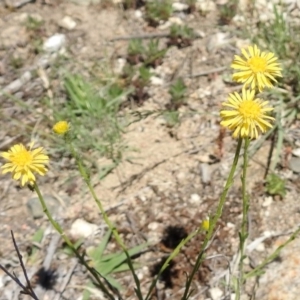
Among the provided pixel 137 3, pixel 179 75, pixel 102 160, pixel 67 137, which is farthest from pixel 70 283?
pixel 137 3

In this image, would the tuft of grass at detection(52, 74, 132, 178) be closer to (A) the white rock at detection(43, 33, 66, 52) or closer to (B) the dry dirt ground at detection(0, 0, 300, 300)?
(B) the dry dirt ground at detection(0, 0, 300, 300)

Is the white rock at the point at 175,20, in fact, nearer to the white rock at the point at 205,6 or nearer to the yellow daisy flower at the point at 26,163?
the white rock at the point at 205,6

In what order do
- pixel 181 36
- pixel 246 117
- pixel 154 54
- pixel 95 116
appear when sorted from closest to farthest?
1. pixel 246 117
2. pixel 95 116
3. pixel 154 54
4. pixel 181 36

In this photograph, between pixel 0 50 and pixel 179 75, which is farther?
pixel 0 50

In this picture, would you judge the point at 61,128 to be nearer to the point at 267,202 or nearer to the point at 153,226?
the point at 153,226

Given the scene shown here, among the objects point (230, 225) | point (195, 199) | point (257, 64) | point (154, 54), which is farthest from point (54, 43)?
point (257, 64)

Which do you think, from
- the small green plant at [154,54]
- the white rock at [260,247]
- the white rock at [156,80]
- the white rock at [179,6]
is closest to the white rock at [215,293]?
the white rock at [260,247]

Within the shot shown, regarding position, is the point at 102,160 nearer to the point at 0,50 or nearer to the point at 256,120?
the point at 0,50
